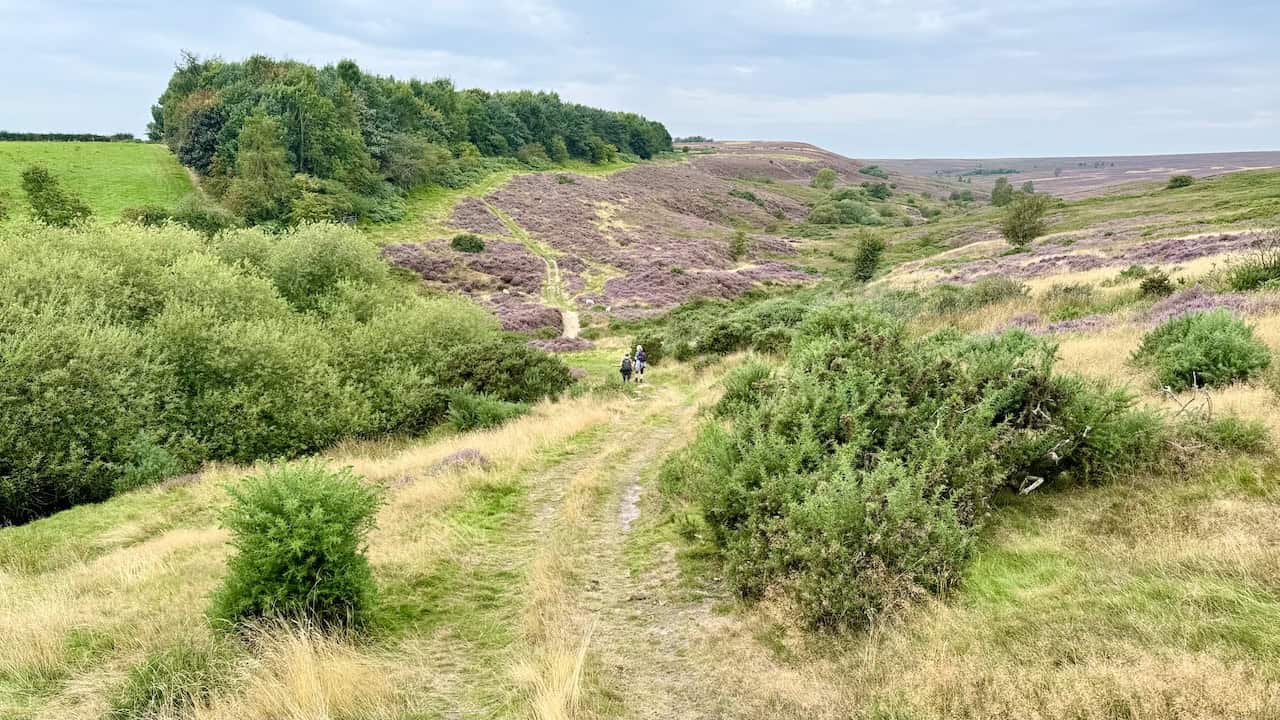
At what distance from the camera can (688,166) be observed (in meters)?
121

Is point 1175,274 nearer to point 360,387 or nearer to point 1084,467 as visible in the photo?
point 1084,467

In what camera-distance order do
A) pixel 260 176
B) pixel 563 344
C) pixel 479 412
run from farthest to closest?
pixel 260 176, pixel 563 344, pixel 479 412

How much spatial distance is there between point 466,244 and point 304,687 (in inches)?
2171

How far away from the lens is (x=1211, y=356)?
9961 mm

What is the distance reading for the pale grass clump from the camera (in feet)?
18.4

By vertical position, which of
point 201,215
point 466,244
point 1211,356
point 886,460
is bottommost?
point 886,460

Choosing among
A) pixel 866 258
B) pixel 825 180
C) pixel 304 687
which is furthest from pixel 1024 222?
pixel 825 180

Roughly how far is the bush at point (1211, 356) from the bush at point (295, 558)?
11.8 meters


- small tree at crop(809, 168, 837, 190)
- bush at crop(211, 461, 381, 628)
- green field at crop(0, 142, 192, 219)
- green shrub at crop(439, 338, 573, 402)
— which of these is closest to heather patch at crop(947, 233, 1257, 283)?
green shrub at crop(439, 338, 573, 402)

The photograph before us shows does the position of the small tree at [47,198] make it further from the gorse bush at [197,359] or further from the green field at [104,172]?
the gorse bush at [197,359]

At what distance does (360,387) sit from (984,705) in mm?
21242

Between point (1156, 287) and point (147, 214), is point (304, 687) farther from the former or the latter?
point (147, 214)

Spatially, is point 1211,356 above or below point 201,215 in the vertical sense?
below

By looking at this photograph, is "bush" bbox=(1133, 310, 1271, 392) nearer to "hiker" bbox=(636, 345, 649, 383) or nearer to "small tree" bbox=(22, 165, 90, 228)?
"hiker" bbox=(636, 345, 649, 383)
